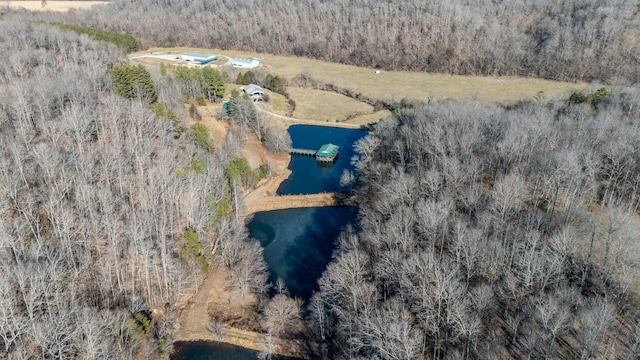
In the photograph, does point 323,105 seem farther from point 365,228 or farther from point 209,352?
point 209,352

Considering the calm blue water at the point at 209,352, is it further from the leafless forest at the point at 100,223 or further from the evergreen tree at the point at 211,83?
the evergreen tree at the point at 211,83

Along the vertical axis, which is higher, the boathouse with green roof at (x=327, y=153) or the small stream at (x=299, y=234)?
the boathouse with green roof at (x=327, y=153)

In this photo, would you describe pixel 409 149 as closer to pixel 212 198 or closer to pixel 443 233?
pixel 443 233

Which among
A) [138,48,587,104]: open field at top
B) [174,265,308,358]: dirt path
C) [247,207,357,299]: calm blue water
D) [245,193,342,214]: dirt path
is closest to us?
[174,265,308,358]: dirt path

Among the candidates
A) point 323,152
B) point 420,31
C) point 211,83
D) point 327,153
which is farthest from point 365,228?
point 420,31

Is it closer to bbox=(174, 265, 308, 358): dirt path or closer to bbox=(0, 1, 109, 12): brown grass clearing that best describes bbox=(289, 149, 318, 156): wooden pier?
bbox=(174, 265, 308, 358): dirt path

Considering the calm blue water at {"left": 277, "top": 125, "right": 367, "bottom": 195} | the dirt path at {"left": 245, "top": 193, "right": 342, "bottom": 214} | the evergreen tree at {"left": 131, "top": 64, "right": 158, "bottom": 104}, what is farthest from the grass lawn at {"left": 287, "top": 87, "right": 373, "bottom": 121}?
the dirt path at {"left": 245, "top": 193, "right": 342, "bottom": 214}

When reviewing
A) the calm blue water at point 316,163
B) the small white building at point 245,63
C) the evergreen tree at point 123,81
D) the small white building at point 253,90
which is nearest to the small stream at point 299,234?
the calm blue water at point 316,163
